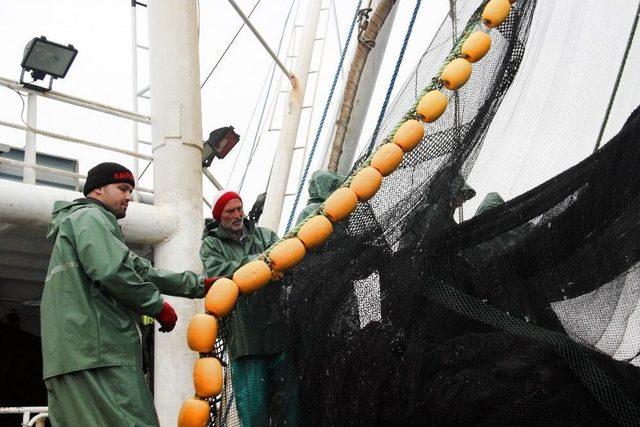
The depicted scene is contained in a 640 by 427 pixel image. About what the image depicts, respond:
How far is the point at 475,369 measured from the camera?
307 cm

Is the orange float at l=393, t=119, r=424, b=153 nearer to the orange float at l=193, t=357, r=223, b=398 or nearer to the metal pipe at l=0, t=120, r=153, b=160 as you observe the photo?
the orange float at l=193, t=357, r=223, b=398

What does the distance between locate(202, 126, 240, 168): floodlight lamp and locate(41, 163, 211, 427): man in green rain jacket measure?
4170 millimetres

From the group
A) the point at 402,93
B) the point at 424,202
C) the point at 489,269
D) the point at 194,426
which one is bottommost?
the point at 194,426

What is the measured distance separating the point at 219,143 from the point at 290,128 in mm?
1272

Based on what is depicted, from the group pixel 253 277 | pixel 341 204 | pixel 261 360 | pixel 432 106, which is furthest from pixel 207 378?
pixel 432 106

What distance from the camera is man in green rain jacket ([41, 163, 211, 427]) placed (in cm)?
344

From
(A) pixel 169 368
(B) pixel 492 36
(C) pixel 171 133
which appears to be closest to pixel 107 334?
(B) pixel 492 36

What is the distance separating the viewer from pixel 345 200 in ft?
11.3

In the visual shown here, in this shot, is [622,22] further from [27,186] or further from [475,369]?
[27,186]

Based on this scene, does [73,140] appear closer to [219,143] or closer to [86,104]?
[86,104]

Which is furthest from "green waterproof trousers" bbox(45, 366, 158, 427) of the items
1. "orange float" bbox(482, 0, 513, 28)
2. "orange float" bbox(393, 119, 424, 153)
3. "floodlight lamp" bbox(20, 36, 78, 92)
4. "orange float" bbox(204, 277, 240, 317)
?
"floodlight lamp" bbox(20, 36, 78, 92)

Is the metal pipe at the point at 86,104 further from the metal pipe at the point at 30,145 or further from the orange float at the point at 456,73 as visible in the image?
the orange float at the point at 456,73

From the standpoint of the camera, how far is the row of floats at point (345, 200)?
340 centimetres

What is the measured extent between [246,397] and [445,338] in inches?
36.6
